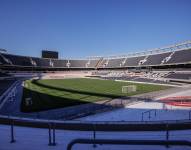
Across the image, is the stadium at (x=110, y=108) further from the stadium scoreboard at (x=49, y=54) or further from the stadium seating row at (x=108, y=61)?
the stadium scoreboard at (x=49, y=54)

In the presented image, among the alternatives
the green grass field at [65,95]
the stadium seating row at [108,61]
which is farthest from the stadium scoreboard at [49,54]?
the green grass field at [65,95]

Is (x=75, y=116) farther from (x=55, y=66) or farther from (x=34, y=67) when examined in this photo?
(x=55, y=66)

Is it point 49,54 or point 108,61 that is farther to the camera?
point 49,54

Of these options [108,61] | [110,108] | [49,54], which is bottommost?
[110,108]

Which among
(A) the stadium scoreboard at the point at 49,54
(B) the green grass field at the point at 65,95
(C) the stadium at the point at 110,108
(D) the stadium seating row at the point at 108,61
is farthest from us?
(A) the stadium scoreboard at the point at 49,54

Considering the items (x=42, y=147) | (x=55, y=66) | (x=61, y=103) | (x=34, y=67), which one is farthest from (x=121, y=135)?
(x=55, y=66)

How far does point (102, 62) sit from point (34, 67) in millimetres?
30622

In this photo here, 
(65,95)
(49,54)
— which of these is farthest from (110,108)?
(49,54)

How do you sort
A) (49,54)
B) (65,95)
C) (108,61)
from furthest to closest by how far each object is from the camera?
1. (49,54)
2. (108,61)
3. (65,95)

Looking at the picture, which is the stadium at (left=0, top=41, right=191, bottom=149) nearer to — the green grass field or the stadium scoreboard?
the green grass field

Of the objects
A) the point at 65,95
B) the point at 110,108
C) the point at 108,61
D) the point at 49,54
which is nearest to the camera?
the point at 110,108

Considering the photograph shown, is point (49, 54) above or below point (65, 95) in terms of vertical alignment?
above

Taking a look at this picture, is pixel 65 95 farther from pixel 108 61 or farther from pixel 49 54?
pixel 49 54

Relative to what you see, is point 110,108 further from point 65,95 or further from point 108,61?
point 108,61
